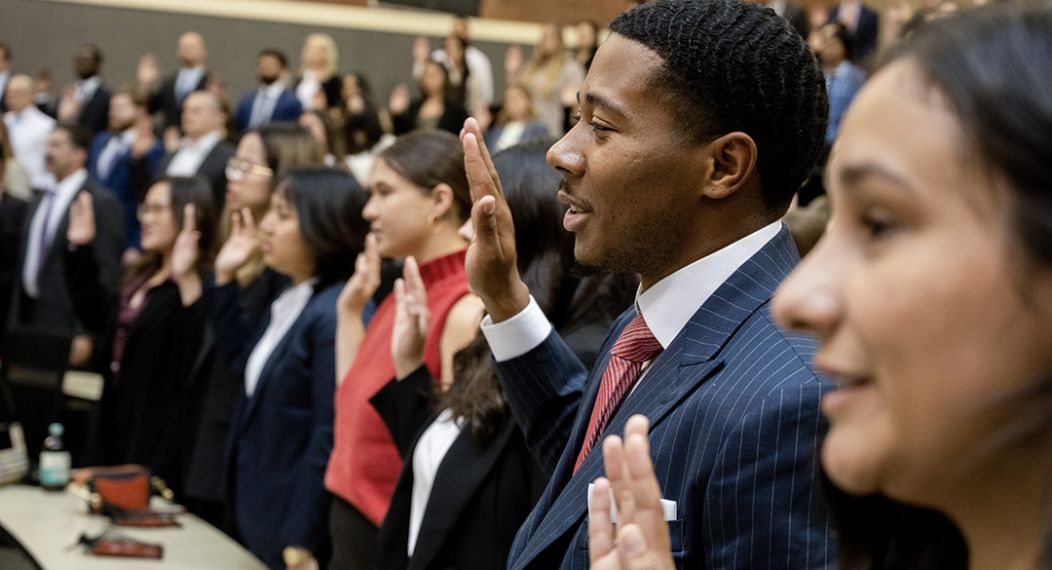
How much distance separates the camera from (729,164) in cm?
166

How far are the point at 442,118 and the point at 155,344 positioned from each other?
4.51 metres

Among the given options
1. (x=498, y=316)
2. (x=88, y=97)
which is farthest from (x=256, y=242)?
(x=88, y=97)

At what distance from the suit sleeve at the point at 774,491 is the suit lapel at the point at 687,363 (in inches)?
5.8

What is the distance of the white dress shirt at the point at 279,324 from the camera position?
3.97 m

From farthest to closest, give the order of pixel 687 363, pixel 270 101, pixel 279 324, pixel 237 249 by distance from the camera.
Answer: pixel 270 101
pixel 237 249
pixel 279 324
pixel 687 363

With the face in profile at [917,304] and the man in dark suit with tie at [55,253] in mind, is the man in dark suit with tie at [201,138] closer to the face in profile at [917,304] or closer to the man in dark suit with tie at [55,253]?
the man in dark suit with tie at [55,253]

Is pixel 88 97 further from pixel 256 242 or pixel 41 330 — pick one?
pixel 256 242

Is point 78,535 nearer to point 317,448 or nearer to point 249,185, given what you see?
point 317,448

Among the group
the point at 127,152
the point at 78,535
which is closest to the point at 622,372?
the point at 78,535

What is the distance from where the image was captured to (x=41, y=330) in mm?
5172

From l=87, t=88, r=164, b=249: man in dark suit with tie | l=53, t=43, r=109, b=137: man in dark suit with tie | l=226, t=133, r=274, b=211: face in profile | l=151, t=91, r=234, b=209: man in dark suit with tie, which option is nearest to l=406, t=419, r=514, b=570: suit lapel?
l=226, t=133, r=274, b=211: face in profile

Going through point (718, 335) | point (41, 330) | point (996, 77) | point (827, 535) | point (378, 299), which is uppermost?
point (996, 77)

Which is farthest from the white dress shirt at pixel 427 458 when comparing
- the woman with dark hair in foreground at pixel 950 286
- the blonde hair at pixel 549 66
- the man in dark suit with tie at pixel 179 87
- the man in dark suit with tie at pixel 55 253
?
the man in dark suit with tie at pixel 179 87

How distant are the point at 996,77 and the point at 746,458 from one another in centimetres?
68
